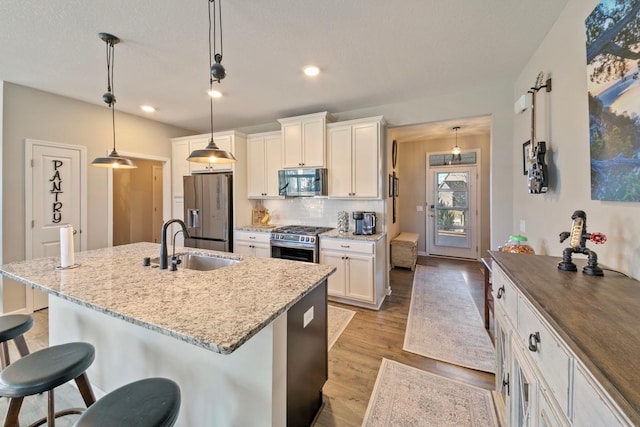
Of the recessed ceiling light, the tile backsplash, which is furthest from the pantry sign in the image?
the recessed ceiling light

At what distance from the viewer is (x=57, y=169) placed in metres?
3.23

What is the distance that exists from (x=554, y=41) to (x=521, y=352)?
2.24m

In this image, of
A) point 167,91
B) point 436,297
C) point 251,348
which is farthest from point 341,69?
point 436,297

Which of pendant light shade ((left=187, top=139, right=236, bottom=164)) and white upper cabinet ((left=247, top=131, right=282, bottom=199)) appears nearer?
pendant light shade ((left=187, top=139, right=236, bottom=164))

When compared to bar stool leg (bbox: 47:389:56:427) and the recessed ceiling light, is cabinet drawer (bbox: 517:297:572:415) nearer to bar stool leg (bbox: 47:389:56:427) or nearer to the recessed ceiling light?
bar stool leg (bbox: 47:389:56:427)

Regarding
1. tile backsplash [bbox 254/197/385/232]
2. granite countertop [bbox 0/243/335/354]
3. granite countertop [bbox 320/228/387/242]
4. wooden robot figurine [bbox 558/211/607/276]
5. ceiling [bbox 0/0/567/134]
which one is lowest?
granite countertop [bbox 0/243/335/354]

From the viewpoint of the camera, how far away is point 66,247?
1744 millimetres

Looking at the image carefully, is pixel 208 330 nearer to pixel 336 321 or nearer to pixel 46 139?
pixel 336 321

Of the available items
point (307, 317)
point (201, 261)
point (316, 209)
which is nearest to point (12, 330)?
point (201, 261)

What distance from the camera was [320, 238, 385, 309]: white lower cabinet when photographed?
10.3ft

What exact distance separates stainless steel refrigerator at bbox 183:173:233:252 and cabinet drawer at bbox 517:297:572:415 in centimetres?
375

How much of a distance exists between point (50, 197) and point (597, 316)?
4920mm


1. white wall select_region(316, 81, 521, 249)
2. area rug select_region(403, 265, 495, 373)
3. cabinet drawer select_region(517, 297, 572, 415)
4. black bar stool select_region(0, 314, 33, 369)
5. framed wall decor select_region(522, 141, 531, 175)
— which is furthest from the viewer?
white wall select_region(316, 81, 521, 249)

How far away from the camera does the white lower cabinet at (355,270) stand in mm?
3146
